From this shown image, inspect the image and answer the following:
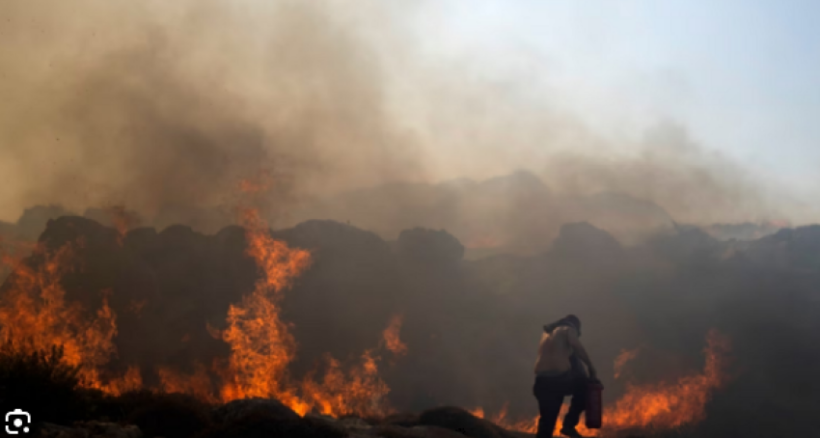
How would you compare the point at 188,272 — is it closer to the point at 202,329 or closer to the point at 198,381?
the point at 202,329

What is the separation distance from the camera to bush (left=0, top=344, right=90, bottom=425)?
868cm

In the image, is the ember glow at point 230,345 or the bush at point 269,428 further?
the ember glow at point 230,345

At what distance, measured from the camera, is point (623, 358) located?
1113 inches

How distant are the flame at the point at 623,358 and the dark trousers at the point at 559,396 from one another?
20.2 meters

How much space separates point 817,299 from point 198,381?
1199 inches

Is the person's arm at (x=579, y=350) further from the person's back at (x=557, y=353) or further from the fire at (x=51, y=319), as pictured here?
the fire at (x=51, y=319)

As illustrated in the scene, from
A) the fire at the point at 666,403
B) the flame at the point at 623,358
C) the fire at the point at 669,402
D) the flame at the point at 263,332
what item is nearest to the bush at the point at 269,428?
the flame at the point at 263,332

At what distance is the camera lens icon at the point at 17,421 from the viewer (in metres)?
7.62

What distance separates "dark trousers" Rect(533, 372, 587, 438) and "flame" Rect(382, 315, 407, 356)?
19.3 m

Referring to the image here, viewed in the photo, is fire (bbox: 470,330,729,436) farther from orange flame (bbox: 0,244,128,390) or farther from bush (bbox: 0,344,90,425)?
bush (bbox: 0,344,90,425)

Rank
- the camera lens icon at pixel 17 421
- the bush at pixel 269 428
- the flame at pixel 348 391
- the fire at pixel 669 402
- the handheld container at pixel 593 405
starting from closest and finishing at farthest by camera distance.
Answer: the camera lens icon at pixel 17 421, the bush at pixel 269 428, the handheld container at pixel 593 405, the fire at pixel 669 402, the flame at pixel 348 391

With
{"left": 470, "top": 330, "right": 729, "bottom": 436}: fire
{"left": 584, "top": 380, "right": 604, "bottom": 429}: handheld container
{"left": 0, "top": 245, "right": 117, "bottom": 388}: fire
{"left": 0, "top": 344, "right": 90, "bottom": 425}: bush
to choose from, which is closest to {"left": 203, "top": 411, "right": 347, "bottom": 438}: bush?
{"left": 0, "top": 344, "right": 90, "bottom": 425}: bush

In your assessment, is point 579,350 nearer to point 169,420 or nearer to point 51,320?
point 169,420

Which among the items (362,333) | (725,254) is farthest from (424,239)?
(725,254)
